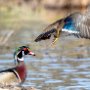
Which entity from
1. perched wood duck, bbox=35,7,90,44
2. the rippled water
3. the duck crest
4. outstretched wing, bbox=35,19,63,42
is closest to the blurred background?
the rippled water

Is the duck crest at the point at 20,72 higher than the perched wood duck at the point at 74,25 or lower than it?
lower

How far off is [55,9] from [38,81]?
18060 mm

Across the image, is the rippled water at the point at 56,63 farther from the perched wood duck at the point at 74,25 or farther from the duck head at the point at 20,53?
the perched wood duck at the point at 74,25

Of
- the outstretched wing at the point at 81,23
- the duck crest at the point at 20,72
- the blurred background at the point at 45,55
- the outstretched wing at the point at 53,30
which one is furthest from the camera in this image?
the blurred background at the point at 45,55

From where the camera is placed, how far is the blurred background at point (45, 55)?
11148 millimetres

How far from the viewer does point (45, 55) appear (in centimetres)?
1446

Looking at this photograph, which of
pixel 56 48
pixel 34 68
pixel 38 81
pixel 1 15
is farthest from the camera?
pixel 1 15

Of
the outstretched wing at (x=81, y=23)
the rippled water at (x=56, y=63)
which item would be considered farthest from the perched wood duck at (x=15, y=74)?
the outstretched wing at (x=81, y=23)

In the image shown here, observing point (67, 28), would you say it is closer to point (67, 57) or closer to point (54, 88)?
point (54, 88)

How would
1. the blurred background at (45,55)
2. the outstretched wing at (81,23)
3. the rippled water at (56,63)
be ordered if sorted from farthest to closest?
the blurred background at (45,55)
the rippled water at (56,63)
the outstretched wing at (81,23)

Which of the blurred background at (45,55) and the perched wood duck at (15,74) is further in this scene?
the blurred background at (45,55)

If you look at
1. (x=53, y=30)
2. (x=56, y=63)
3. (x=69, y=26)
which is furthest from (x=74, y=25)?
(x=56, y=63)

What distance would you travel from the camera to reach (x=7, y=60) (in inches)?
534

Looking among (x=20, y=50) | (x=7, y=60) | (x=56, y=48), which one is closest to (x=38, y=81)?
(x=20, y=50)
